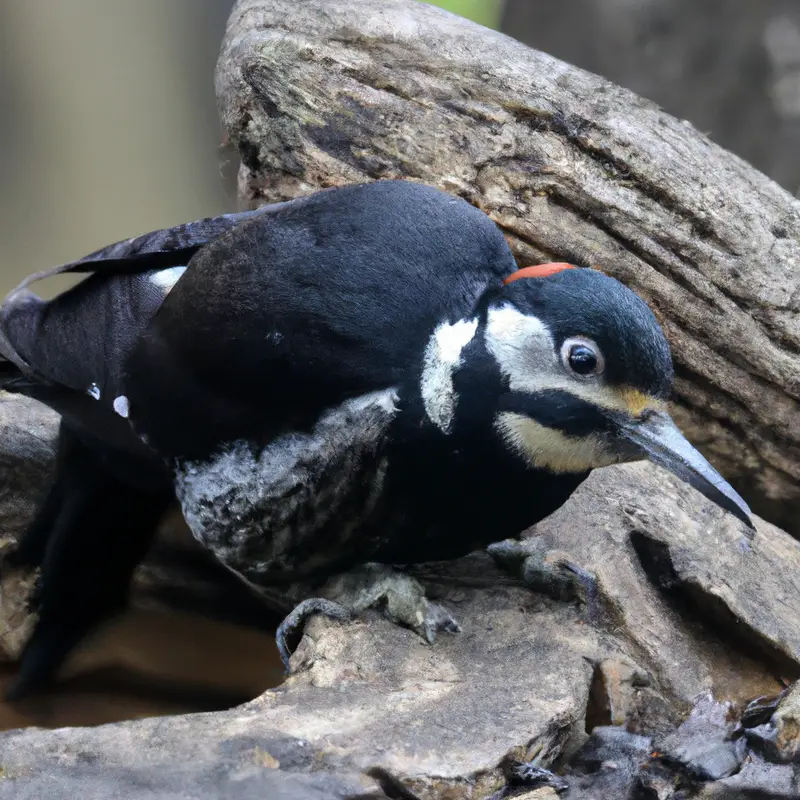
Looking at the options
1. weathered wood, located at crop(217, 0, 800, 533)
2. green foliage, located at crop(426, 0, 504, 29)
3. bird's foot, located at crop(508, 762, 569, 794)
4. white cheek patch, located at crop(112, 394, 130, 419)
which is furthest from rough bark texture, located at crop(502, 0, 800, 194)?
bird's foot, located at crop(508, 762, 569, 794)

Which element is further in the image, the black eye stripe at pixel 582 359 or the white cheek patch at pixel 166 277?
the white cheek patch at pixel 166 277

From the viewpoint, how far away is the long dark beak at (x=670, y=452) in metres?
1.16

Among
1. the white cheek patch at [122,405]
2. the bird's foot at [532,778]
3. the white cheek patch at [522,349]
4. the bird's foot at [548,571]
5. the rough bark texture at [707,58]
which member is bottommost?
the bird's foot at [532,778]

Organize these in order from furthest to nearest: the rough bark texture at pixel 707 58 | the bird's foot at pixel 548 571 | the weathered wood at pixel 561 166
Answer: the rough bark texture at pixel 707 58
the weathered wood at pixel 561 166
the bird's foot at pixel 548 571

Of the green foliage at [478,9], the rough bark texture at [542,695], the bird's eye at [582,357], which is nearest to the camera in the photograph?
the rough bark texture at [542,695]

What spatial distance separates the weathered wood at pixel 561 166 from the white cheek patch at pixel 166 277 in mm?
446

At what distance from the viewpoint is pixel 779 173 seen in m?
3.54

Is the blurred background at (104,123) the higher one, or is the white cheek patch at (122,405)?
the blurred background at (104,123)

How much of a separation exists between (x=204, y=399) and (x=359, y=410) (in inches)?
Answer: 10.6

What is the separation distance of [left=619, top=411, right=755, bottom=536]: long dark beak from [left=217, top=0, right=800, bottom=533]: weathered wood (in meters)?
0.66

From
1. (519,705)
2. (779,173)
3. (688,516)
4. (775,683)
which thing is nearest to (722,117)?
(779,173)

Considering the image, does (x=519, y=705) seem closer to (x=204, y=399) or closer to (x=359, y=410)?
(x=359, y=410)

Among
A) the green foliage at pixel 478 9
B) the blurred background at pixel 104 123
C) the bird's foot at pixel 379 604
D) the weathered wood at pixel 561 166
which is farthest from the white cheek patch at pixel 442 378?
the green foliage at pixel 478 9

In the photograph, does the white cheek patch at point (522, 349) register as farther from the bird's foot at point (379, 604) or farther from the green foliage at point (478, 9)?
the green foliage at point (478, 9)
